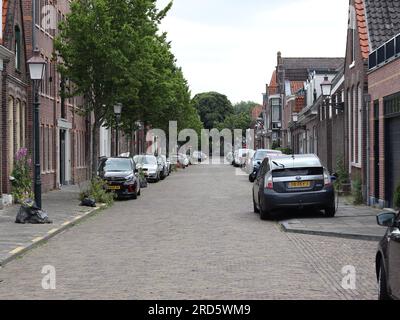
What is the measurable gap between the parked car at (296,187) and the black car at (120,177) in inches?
386

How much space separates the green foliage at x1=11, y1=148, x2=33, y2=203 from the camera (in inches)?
799

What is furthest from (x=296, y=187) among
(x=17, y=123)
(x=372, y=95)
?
(x=17, y=123)

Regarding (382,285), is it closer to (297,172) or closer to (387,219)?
(387,219)

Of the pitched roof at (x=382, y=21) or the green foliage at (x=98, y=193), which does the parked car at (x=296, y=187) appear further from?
the green foliage at (x=98, y=193)

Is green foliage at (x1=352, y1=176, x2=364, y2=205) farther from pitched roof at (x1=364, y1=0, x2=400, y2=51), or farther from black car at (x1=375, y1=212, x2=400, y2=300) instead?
black car at (x1=375, y1=212, x2=400, y2=300)

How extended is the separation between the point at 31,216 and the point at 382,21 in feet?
41.8

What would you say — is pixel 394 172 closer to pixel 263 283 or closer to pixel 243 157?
pixel 263 283

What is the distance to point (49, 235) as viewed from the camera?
53.1 ft
